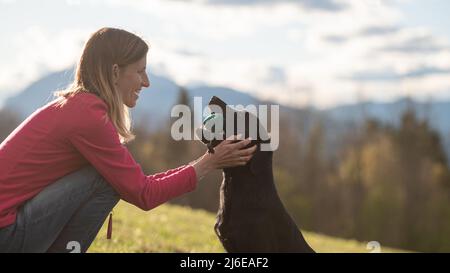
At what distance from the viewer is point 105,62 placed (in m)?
4.22

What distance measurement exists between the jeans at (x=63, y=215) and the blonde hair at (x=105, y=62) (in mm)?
486

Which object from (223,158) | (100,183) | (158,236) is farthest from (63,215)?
(158,236)

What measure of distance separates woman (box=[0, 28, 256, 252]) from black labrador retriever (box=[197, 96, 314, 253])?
0.92 ft

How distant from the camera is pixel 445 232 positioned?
142 ft

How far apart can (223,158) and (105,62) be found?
1.06 m

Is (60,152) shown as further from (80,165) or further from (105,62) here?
(105,62)

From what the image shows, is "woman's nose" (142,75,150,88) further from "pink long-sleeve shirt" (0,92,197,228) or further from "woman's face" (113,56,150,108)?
"pink long-sleeve shirt" (0,92,197,228)

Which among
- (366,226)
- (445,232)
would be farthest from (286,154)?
(445,232)

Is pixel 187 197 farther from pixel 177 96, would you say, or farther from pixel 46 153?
pixel 46 153

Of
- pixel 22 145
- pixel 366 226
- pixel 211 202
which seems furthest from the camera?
pixel 366 226

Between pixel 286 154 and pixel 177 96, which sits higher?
pixel 177 96

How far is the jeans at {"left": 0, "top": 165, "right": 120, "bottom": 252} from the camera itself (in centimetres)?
400
